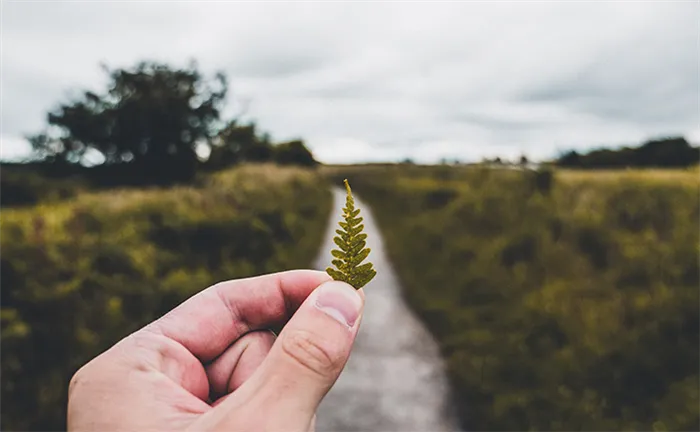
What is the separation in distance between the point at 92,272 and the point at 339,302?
16.5 feet

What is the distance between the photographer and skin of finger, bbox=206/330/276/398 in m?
1.97

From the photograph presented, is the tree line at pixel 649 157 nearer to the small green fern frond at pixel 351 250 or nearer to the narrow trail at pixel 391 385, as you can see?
the narrow trail at pixel 391 385

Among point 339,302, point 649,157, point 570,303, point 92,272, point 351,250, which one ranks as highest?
point 649,157

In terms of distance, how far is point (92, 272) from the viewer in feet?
18.9

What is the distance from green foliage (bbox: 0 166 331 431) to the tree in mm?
8060

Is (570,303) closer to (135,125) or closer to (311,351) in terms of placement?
(311,351)

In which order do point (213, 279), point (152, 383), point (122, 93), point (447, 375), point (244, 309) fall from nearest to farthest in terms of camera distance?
point (152, 383), point (244, 309), point (447, 375), point (213, 279), point (122, 93)

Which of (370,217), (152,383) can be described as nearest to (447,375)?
(152,383)

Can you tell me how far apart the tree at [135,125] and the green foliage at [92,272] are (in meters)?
8.06

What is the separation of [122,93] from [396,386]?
15.5 m

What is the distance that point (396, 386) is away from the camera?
5922 millimetres

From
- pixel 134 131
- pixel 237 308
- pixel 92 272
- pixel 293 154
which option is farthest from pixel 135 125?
pixel 293 154

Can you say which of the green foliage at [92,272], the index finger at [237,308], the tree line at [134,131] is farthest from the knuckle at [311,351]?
the tree line at [134,131]

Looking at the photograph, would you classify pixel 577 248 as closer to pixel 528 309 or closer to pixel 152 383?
pixel 528 309
